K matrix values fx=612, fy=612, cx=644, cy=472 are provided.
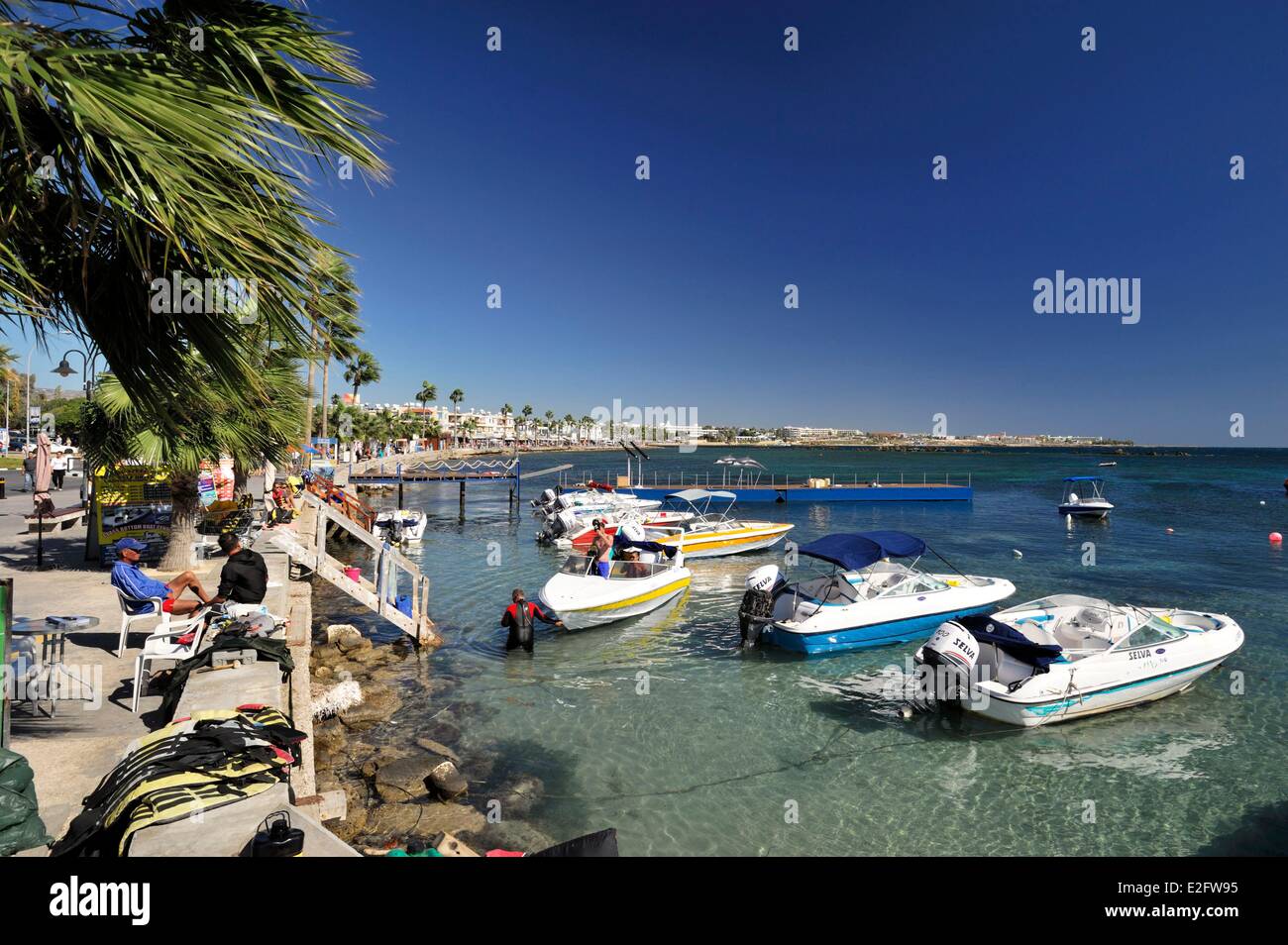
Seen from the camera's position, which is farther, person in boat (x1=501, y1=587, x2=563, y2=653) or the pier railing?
the pier railing

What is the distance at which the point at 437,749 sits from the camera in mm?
9758

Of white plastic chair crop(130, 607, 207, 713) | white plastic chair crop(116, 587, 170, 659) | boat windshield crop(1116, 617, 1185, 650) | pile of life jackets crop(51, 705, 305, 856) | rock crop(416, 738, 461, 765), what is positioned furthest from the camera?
boat windshield crop(1116, 617, 1185, 650)

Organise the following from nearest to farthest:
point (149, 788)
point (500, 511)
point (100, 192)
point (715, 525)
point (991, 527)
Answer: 1. point (100, 192)
2. point (149, 788)
3. point (715, 525)
4. point (991, 527)
5. point (500, 511)

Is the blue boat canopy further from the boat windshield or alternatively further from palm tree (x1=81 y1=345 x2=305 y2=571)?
palm tree (x1=81 y1=345 x2=305 y2=571)

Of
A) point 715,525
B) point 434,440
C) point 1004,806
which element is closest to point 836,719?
point 1004,806

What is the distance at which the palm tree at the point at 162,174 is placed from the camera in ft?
7.73

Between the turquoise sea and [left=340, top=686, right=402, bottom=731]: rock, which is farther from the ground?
[left=340, top=686, right=402, bottom=731]: rock

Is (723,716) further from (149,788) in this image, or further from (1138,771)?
(149,788)

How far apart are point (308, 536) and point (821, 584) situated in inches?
579

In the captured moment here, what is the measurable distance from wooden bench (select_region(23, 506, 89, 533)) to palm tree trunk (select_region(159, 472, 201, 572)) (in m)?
6.28

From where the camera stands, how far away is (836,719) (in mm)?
11211

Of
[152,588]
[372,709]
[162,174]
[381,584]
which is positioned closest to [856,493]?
[381,584]

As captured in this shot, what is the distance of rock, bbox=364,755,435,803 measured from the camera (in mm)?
8359

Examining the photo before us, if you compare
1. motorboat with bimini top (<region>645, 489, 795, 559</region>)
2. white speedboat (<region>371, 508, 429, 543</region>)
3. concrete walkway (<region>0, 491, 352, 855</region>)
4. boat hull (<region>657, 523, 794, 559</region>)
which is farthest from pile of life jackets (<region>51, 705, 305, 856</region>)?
white speedboat (<region>371, 508, 429, 543</region>)
